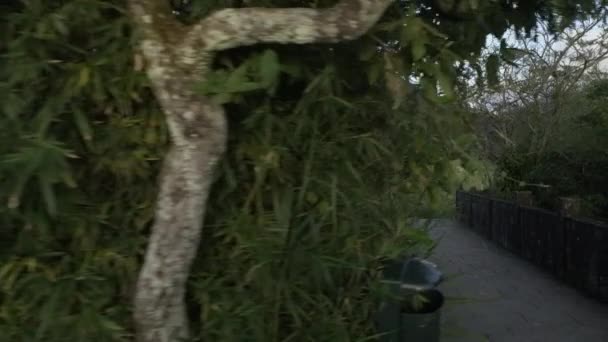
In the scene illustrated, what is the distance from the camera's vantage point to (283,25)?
10.1 feet

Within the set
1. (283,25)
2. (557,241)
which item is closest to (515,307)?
(557,241)

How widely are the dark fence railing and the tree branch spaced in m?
4.86

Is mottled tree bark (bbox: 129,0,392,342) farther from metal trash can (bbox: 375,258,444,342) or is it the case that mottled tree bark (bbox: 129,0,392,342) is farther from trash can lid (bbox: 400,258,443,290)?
trash can lid (bbox: 400,258,443,290)

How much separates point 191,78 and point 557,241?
1093 centimetres

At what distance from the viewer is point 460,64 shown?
4070 mm

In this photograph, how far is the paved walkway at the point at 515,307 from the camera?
744 cm

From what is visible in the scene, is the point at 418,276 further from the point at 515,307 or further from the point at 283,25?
the point at 515,307

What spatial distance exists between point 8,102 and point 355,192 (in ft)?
5.49

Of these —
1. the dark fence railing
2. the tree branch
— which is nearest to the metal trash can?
the tree branch

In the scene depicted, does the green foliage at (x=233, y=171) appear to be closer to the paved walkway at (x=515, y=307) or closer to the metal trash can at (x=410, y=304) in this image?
the metal trash can at (x=410, y=304)

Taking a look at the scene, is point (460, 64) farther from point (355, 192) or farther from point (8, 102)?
point (8, 102)

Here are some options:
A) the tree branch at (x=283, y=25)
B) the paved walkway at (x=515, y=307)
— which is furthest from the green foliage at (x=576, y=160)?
the tree branch at (x=283, y=25)

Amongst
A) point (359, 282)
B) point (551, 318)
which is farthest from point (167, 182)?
point (551, 318)

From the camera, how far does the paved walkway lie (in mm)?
7441
